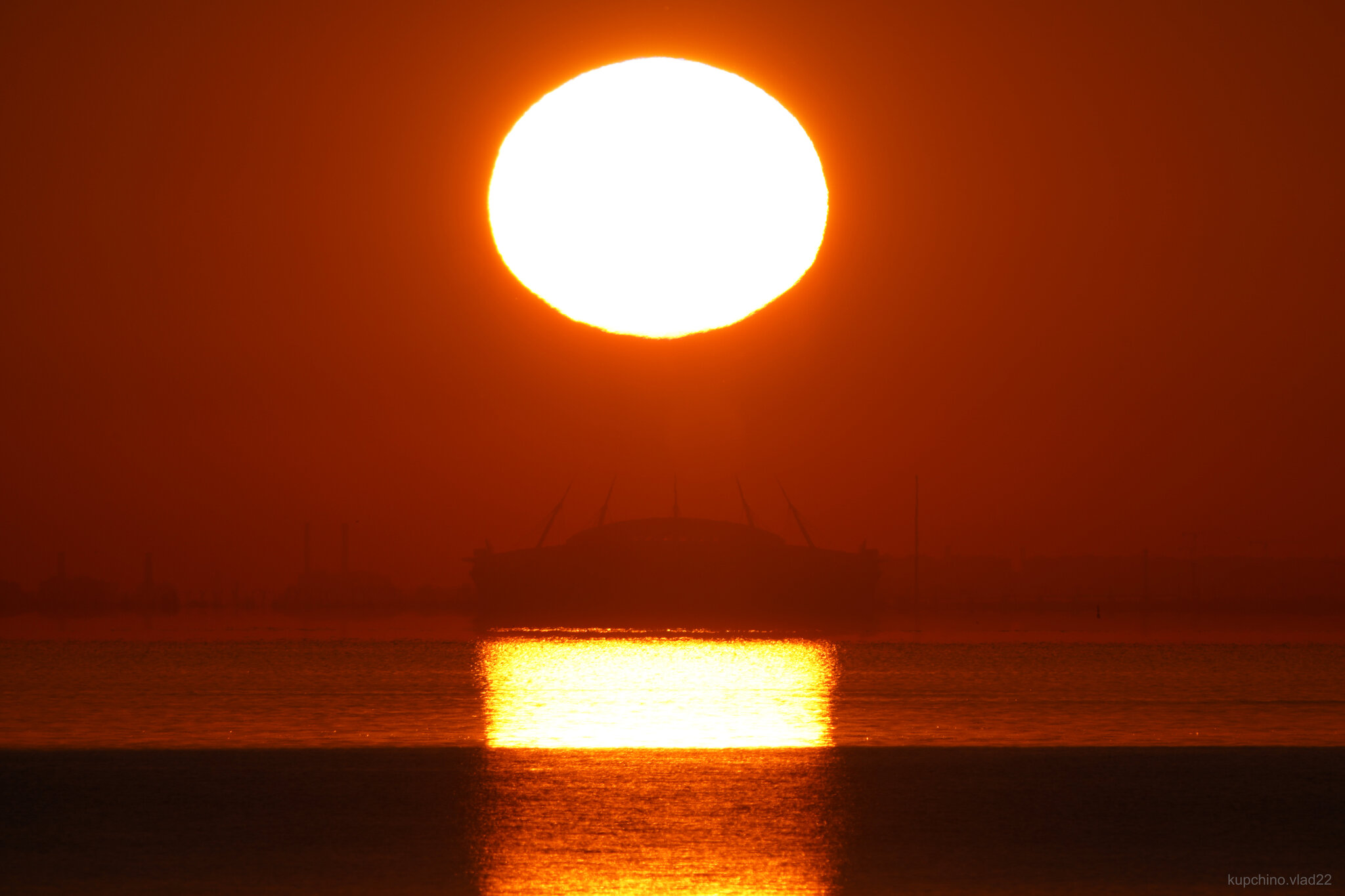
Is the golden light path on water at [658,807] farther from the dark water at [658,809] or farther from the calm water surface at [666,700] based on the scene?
the calm water surface at [666,700]

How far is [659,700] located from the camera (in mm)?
56688

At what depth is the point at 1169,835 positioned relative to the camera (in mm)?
19891

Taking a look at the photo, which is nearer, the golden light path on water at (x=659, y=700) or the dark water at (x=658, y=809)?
the dark water at (x=658, y=809)

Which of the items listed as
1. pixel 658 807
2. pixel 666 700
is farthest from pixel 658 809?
pixel 666 700

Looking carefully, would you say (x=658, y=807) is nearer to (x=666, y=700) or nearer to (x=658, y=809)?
(x=658, y=809)

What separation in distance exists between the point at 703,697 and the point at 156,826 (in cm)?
3978

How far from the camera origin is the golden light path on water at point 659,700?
37.5 meters

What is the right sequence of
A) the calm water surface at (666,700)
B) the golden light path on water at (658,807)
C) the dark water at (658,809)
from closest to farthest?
the golden light path on water at (658,807)
the dark water at (658,809)
the calm water surface at (666,700)

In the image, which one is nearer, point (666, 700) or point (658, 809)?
point (658, 809)

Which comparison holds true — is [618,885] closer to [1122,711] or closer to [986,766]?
[986,766]

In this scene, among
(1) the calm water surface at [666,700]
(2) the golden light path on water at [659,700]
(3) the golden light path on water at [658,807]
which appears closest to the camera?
(3) the golden light path on water at [658,807]

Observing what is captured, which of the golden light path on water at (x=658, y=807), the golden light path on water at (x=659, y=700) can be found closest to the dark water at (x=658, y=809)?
the golden light path on water at (x=658, y=807)

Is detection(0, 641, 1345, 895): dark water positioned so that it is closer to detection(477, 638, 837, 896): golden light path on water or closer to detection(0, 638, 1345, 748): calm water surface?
detection(477, 638, 837, 896): golden light path on water

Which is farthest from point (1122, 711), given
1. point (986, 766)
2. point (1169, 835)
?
point (1169, 835)
